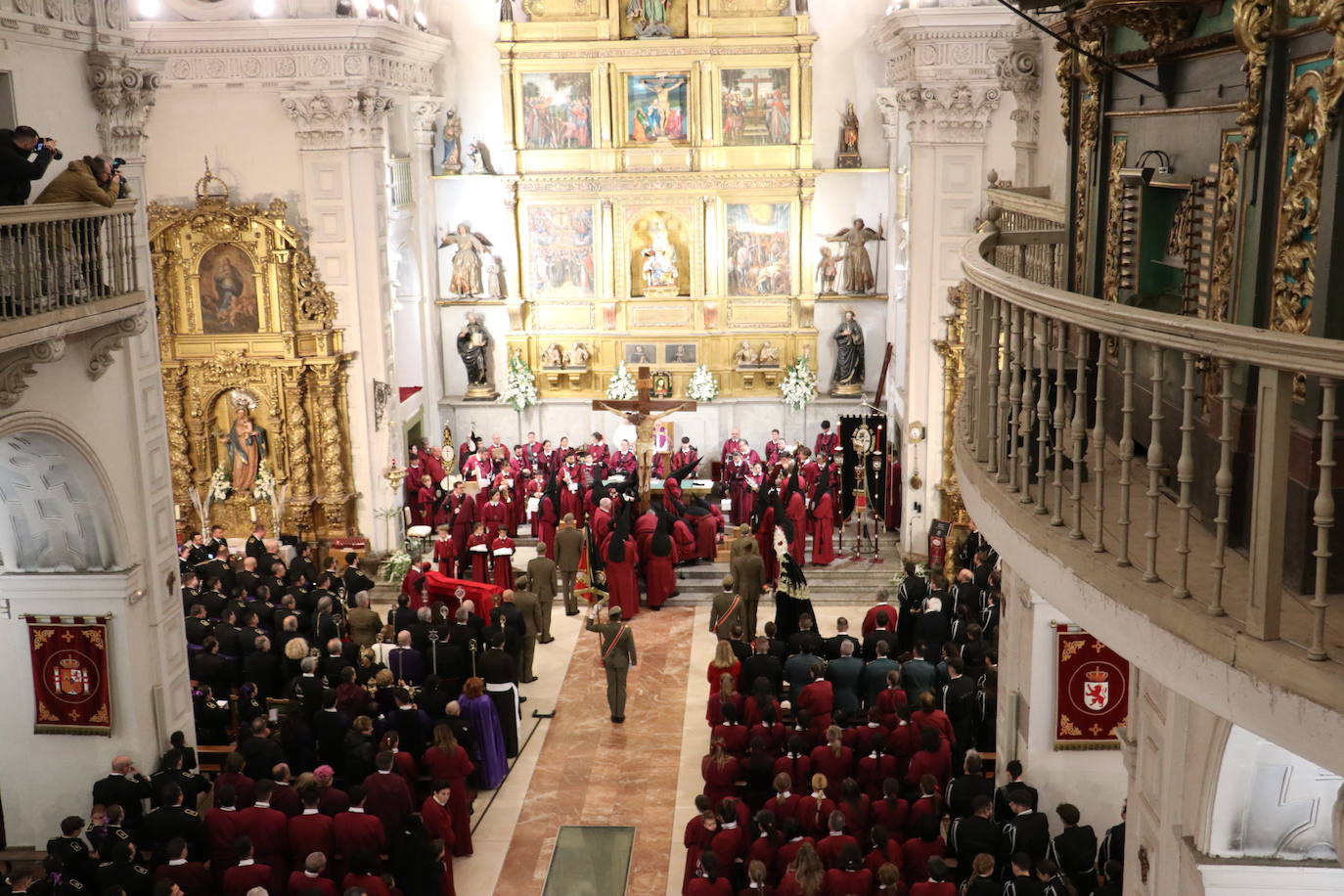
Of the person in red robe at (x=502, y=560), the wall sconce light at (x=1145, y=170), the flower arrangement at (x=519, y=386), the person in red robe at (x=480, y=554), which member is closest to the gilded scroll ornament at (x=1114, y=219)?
the wall sconce light at (x=1145, y=170)

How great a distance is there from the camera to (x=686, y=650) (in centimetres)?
1820

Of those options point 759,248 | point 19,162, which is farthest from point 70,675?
point 759,248

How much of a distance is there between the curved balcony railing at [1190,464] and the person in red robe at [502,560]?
39.6 ft

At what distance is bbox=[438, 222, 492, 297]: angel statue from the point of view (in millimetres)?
26484

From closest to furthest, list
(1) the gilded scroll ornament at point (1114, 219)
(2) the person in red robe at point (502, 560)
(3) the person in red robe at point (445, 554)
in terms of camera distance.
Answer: (1) the gilded scroll ornament at point (1114, 219)
(2) the person in red robe at point (502, 560)
(3) the person in red robe at point (445, 554)

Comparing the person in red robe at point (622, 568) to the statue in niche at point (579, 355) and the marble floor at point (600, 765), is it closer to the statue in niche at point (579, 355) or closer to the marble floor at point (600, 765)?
the marble floor at point (600, 765)

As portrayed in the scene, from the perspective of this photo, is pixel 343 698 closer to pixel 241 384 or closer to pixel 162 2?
pixel 241 384

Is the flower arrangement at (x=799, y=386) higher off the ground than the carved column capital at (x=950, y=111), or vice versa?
the carved column capital at (x=950, y=111)

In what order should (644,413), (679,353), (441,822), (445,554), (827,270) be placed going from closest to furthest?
1. (441,822)
2. (445,554)
3. (644,413)
4. (827,270)
5. (679,353)

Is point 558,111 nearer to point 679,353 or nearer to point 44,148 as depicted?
point 679,353

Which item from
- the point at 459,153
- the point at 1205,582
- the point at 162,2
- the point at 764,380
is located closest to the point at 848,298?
the point at 764,380

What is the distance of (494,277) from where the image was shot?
87.9 feet

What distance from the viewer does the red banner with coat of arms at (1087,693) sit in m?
11.1

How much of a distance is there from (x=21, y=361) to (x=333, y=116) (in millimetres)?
10970
